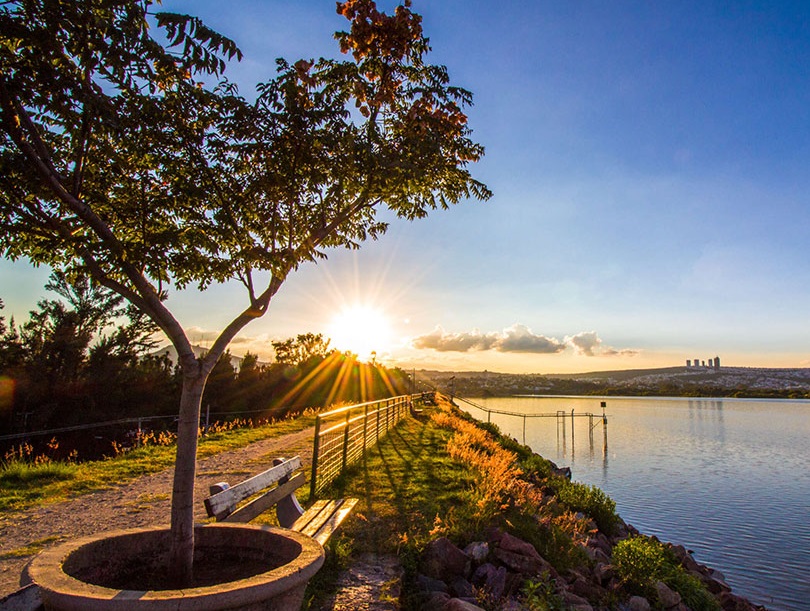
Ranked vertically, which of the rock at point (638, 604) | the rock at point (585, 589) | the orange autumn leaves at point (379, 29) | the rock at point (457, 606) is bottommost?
the rock at point (638, 604)

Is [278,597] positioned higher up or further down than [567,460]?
higher up

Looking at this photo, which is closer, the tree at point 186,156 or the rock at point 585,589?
the tree at point 186,156

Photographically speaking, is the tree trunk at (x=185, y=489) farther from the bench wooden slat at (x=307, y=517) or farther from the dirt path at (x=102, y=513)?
the dirt path at (x=102, y=513)

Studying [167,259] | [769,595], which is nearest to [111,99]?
[167,259]

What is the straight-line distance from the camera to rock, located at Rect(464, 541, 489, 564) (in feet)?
21.1

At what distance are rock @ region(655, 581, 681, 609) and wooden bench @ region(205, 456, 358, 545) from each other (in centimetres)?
478

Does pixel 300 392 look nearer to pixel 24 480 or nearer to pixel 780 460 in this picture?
pixel 24 480

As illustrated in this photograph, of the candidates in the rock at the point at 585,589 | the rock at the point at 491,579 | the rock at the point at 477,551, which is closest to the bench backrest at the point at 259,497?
the rock at the point at 477,551

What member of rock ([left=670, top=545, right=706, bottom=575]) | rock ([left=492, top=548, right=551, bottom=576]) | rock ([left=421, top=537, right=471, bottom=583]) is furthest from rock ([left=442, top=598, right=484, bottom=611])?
rock ([left=670, top=545, right=706, bottom=575])

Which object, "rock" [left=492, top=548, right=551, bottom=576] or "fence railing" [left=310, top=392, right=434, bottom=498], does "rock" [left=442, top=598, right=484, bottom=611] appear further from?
"fence railing" [left=310, top=392, right=434, bottom=498]

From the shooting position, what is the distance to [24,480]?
9.91 m

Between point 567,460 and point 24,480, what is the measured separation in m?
35.4

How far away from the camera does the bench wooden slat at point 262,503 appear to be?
4.79 m

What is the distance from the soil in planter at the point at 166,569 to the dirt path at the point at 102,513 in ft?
6.56
